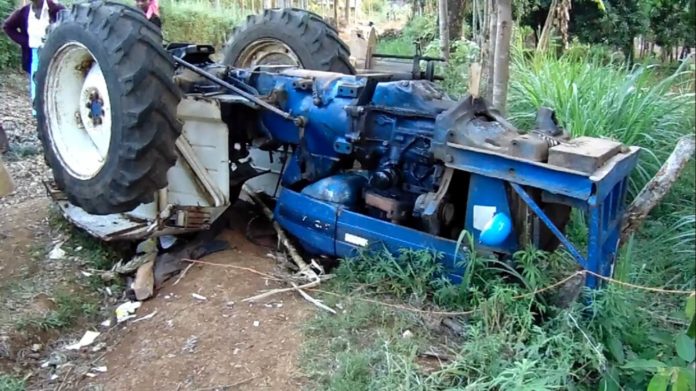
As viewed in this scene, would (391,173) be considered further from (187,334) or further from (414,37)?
(414,37)

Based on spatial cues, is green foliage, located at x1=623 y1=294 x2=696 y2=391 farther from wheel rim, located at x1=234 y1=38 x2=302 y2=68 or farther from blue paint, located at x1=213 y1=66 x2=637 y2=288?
wheel rim, located at x1=234 y1=38 x2=302 y2=68

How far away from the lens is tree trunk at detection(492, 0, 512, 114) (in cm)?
433

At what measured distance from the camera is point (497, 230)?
10.4 ft

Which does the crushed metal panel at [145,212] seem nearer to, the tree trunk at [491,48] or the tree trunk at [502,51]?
the tree trunk at [502,51]

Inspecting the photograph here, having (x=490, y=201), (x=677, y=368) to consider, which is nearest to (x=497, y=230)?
(x=490, y=201)

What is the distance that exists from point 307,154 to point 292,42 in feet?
3.54

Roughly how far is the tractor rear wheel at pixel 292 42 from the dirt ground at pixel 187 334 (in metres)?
1.42

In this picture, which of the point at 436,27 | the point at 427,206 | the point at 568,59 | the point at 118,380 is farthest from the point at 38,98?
the point at 436,27

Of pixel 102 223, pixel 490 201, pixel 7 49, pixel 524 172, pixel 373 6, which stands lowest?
pixel 102 223

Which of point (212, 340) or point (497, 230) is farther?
point (212, 340)

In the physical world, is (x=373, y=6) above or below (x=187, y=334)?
above

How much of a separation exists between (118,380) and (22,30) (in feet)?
15.4

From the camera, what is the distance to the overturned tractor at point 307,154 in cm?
316

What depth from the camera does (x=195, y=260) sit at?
13.3ft
